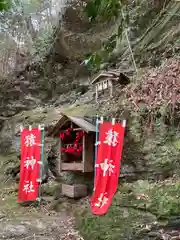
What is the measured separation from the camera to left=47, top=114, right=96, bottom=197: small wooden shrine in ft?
19.7

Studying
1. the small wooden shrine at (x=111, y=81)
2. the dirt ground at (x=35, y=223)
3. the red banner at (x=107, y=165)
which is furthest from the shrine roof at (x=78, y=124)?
the dirt ground at (x=35, y=223)

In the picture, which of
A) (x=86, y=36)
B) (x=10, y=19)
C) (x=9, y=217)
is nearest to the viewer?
(x=9, y=217)

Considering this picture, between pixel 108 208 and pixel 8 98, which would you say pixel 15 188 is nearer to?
pixel 108 208

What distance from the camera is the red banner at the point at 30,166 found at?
6.49 m

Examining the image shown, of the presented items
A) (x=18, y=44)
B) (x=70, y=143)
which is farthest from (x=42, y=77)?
(x=70, y=143)

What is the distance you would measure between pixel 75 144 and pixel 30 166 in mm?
1214

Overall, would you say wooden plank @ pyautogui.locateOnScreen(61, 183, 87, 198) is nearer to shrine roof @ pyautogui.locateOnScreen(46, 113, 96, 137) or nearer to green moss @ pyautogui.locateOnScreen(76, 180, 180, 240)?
green moss @ pyautogui.locateOnScreen(76, 180, 180, 240)

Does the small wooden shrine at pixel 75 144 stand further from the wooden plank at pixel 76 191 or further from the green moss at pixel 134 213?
the green moss at pixel 134 213

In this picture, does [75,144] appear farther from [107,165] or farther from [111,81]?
[111,81]

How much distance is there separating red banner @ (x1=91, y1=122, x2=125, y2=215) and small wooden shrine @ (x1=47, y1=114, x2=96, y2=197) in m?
0.64

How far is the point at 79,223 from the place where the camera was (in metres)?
5.20

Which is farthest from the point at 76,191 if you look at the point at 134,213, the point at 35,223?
the point at 134,213

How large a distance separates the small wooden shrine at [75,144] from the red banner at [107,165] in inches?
25.0

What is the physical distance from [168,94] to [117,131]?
174 centimetres
